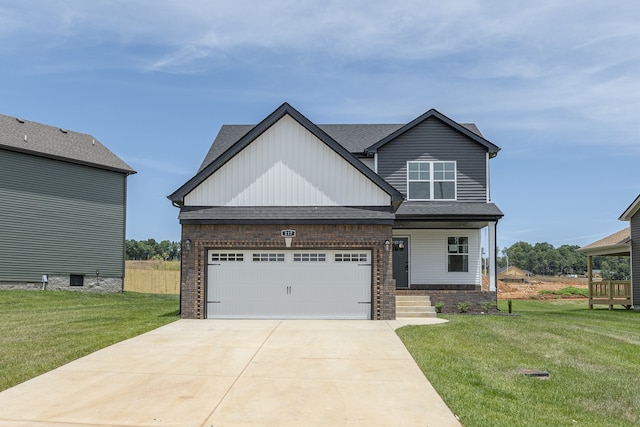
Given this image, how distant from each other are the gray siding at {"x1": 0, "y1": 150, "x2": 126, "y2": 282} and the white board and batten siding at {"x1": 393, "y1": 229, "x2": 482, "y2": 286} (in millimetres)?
18816

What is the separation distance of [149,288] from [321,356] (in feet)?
101

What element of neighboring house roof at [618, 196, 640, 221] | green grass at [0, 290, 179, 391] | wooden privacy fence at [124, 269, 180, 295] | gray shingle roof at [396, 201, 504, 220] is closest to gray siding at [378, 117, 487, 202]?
gray shingle roof at [396, 201, 504, 220]

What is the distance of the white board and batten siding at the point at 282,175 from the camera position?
58.2 ft

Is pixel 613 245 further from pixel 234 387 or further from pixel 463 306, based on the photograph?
pixel 234 387

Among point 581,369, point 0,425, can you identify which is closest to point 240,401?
point 0,425

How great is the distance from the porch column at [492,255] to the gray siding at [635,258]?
9582mm

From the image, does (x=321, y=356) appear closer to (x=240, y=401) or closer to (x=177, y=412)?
(x=240, y=401)

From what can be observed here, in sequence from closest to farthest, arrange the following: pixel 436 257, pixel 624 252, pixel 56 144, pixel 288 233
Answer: pixel 288 233 → pixel 436 257 → pixel 624 252 → pixel 56 144

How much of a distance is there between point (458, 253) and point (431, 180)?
3.00m

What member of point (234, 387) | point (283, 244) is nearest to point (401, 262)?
Result: point (283, 244)

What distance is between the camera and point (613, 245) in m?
27.1

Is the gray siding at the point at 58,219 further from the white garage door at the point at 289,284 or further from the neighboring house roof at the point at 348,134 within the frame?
the white garage door at the point at 289,284

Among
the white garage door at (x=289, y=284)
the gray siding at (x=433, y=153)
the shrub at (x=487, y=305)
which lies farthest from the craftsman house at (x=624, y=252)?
the white garage door at (x=289, y=284)

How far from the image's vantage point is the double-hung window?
73.3 feet
